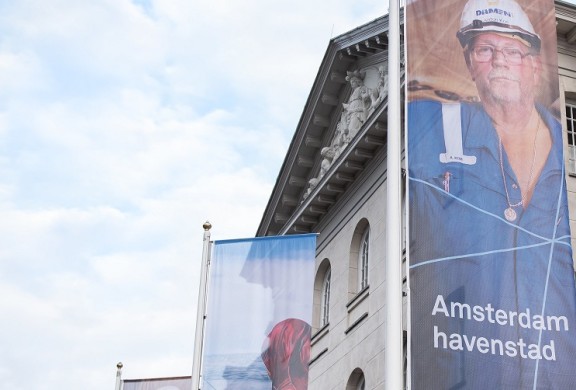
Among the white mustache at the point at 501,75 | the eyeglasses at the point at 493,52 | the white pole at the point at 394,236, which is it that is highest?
the eyeglasses at the point at 493,52

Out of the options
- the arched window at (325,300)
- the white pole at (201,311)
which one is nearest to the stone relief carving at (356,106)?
the arched window at (325,300)

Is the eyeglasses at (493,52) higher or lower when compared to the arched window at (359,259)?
lower

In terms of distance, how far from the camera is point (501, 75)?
15977 mm

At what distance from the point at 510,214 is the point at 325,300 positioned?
17.5 m

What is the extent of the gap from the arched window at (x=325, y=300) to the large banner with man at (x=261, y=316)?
440 inches

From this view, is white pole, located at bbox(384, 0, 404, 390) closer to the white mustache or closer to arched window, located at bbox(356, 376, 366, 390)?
the white mustache

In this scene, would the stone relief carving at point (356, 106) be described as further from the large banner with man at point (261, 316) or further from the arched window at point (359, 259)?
the large banner with man at point (261, 316)

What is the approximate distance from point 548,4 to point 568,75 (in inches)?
316

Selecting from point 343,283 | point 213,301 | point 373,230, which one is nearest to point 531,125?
point 213,301

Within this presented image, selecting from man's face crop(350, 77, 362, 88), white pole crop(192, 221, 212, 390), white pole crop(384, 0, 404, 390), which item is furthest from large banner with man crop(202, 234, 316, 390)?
man's face crop(350, 77, 362, 88)

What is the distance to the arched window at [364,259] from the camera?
28969 millimetres

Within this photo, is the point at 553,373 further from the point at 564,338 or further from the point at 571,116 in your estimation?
the point at 571,116

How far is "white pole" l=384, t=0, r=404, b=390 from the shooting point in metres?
12.4

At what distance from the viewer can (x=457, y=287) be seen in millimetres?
14156
